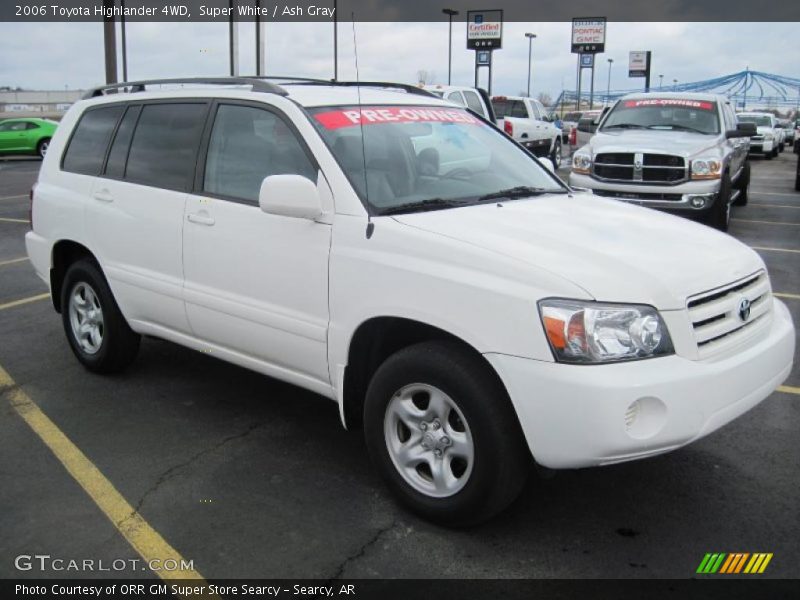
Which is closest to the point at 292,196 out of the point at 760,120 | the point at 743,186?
the point at 743,186

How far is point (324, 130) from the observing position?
150 inches

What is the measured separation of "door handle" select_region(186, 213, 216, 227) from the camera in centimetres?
414

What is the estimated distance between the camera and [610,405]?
110 inches

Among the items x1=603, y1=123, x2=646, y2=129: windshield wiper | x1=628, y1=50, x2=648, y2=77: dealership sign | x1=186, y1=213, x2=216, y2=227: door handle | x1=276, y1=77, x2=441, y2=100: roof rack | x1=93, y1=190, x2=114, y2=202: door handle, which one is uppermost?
x1=628, y1=50, x2=648, y2=77: dealership sign

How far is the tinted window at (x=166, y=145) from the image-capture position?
174 inches

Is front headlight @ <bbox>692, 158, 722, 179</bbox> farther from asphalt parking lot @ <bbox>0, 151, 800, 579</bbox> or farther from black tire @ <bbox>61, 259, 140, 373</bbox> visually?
black tire @ <bbox>61, 259, 140, 373</bbox>

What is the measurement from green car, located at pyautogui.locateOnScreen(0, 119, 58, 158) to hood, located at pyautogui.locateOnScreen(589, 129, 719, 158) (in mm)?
20743

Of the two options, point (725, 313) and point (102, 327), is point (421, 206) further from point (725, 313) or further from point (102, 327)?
point (102, 327)

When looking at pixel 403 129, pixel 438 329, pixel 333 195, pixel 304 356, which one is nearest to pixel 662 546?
pixel 438 329

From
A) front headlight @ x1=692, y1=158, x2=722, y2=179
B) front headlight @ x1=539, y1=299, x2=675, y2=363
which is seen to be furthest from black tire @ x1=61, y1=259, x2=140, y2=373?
front headlight @ x1=692, y1=158, x2=722, y2=179

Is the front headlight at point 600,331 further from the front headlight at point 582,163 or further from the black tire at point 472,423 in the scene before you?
the front headlight at point 582,163

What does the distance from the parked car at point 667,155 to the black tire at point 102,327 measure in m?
7.09

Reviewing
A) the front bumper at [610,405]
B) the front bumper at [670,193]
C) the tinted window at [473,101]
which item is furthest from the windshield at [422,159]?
A: the tinted window at [473,101]
